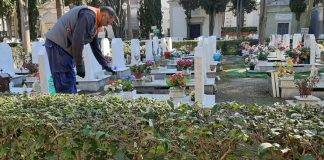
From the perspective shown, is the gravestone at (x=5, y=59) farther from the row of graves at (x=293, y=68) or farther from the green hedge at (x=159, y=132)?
the green hedge at (x=159, y=132)

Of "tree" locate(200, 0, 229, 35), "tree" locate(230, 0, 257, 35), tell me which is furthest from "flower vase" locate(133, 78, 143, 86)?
"tree" locate(230, 0, 257, 35)

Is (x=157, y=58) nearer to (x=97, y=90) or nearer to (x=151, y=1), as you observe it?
(x=97, y=90)

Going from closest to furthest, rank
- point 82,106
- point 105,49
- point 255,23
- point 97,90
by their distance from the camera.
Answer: point 82,106, point 97,90, point 105,49, point 255,23

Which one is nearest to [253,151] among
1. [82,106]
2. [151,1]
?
[82,106]

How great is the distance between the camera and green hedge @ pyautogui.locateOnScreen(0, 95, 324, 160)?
189 cm

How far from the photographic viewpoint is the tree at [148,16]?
4122 cm

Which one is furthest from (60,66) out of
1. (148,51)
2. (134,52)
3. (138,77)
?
(148,51)

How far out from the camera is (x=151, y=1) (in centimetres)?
4106

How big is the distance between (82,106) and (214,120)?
3.69 feet

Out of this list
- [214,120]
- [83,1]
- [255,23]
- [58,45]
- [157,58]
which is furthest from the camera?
[255,23]

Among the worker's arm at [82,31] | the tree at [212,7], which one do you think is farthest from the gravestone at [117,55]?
the tree at [212,7]

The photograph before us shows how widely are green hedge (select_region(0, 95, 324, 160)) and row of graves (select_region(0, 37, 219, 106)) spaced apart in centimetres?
359

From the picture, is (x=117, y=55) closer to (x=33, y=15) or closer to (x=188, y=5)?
(x=33, y=15)

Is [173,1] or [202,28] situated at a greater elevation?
[173,1]
